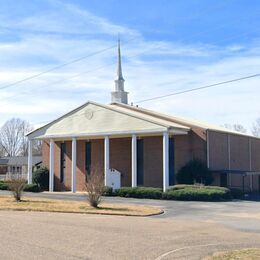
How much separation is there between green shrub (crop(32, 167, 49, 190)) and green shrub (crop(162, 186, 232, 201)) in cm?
1713

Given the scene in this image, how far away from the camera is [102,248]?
A: 12.4m

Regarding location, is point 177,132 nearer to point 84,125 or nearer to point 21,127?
point 84,125

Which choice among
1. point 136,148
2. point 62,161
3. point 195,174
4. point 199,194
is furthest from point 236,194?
point 62,161

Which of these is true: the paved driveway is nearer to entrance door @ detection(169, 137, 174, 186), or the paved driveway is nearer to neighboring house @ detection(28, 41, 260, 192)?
neighboring house @ detection(28, 41, 260, 192)

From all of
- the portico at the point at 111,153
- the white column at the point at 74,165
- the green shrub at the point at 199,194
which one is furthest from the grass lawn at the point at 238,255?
the white column at the point at 74,165

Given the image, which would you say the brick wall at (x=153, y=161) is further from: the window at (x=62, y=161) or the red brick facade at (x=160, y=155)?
the window at (x=62, y=161)

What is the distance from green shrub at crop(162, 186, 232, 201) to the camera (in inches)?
1321

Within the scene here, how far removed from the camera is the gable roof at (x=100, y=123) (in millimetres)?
41594

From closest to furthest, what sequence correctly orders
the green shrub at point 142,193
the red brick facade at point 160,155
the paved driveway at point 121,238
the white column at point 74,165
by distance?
1. the paved driveway at point 121,238
2. the green shrub at point 142,193
3. the red brick facade at point 160,155
4. the white column at point 74,165

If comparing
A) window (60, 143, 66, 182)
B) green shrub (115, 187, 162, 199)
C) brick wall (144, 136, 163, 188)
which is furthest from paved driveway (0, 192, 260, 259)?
window (60, 143, 66, 182)

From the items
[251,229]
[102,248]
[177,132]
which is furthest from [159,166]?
[102,248]

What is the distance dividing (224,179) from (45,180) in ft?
54.7

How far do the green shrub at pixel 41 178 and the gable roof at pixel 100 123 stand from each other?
11.1 feet

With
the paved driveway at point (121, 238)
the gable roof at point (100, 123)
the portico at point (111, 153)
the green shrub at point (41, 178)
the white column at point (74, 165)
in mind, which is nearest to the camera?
the paved driveway at point (121, 238)
